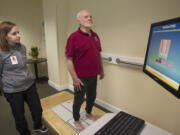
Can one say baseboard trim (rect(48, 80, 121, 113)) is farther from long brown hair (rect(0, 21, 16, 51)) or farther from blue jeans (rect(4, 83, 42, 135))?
long brown hair (rect(0, 21, 16, 51))

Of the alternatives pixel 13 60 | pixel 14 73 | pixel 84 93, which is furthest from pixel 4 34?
pixel 84 93

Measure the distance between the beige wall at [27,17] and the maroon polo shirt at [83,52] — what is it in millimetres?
2633

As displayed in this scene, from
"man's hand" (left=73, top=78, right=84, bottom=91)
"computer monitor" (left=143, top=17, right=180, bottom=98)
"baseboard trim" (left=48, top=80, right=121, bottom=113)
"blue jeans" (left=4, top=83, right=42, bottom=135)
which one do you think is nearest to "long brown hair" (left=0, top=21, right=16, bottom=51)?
"blue jeans" (left=4, top=83, right=42, bottom=135)

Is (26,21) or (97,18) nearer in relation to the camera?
(97,18)

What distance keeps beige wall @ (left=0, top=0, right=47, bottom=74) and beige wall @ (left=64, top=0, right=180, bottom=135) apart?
1.94 m

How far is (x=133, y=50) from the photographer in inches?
60.1

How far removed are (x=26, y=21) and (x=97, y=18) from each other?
237 cm

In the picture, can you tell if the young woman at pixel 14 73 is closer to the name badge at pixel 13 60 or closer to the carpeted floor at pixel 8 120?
the name badge at pixel 13 60

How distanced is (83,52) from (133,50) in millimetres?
694

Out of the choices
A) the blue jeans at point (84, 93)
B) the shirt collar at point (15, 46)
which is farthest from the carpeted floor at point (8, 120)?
the shirt collar at point (15, 46)

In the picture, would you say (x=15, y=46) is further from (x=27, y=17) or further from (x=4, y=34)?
(x=27, y=17)

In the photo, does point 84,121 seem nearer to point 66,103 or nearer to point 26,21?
point 66,103

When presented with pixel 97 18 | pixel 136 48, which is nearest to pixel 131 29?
pixel 136 48

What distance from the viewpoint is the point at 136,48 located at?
149 centimetres
